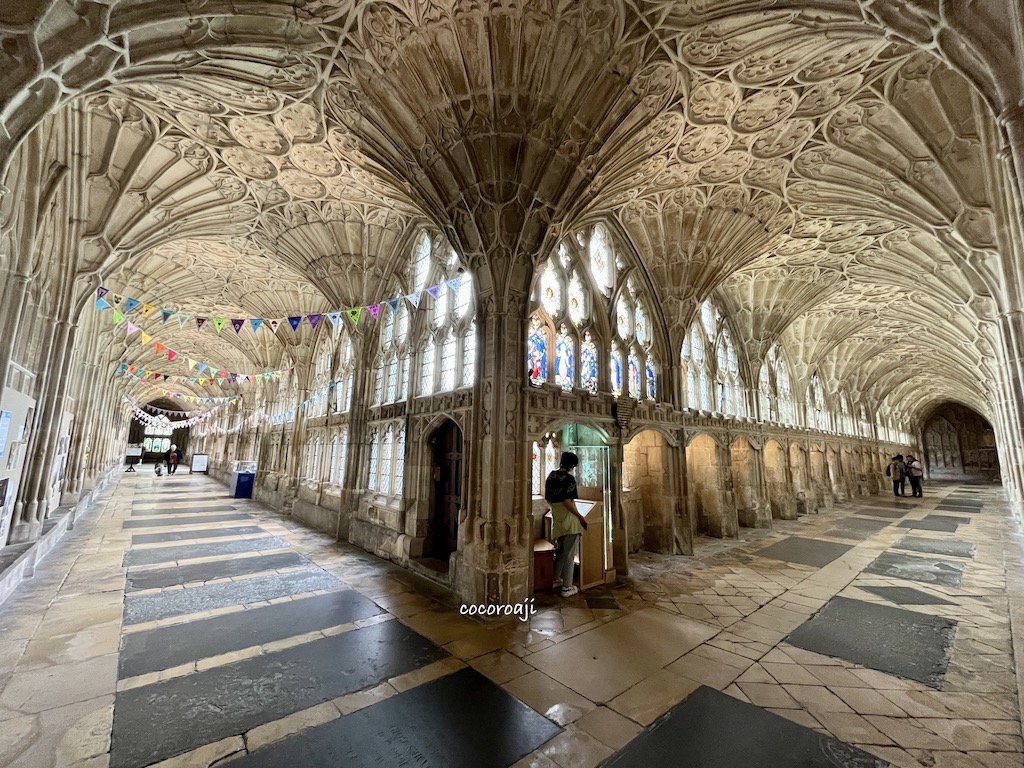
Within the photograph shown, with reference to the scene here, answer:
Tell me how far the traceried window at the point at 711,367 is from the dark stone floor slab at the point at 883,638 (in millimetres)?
6544

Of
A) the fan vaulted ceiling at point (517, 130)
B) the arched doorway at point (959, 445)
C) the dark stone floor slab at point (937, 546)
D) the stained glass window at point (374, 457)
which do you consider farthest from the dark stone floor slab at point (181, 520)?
the arched doorway at point (959, 445)

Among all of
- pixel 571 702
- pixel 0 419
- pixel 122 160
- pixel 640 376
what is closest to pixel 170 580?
pixel 0 419

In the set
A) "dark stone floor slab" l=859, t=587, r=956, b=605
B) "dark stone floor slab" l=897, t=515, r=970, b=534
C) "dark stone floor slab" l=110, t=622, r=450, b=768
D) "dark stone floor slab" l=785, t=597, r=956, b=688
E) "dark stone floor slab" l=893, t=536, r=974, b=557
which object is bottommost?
"dark stone floor slab" l=897, t=515, r=970, b=534

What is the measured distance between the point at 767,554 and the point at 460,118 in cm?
1074

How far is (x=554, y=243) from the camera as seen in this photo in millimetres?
7266

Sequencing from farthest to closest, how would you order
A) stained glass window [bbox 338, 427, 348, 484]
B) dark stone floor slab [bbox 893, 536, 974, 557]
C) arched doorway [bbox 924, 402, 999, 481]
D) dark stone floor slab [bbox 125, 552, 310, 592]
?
arched doorway [bbox 924, 402, 999, 481] < stained glass window [bbox 338, 427, 348, 484] < dark stone floor slab [bbox 893, 536, 974, 557] < dark stone floor slab [bbox 125, 552, 310, 592]

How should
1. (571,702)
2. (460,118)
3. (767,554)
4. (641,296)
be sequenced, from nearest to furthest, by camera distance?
(571,702) → (460,118) → (767,554) → (641,296)

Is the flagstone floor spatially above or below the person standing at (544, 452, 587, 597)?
below

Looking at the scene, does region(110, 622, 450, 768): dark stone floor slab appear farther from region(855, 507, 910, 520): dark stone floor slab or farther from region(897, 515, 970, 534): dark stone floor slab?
region(855, 507, 910, 520): dark stone floor slab

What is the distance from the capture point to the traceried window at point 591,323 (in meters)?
8.28

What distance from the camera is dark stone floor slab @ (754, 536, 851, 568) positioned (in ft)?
27.9

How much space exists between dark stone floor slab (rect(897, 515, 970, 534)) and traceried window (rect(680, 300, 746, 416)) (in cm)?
601

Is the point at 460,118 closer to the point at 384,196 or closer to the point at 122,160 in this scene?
the point at 384,196

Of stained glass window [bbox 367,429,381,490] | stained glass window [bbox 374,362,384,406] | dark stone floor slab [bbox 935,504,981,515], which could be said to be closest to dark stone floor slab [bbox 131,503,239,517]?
stained glass window [bbox 367,429,381,490]
